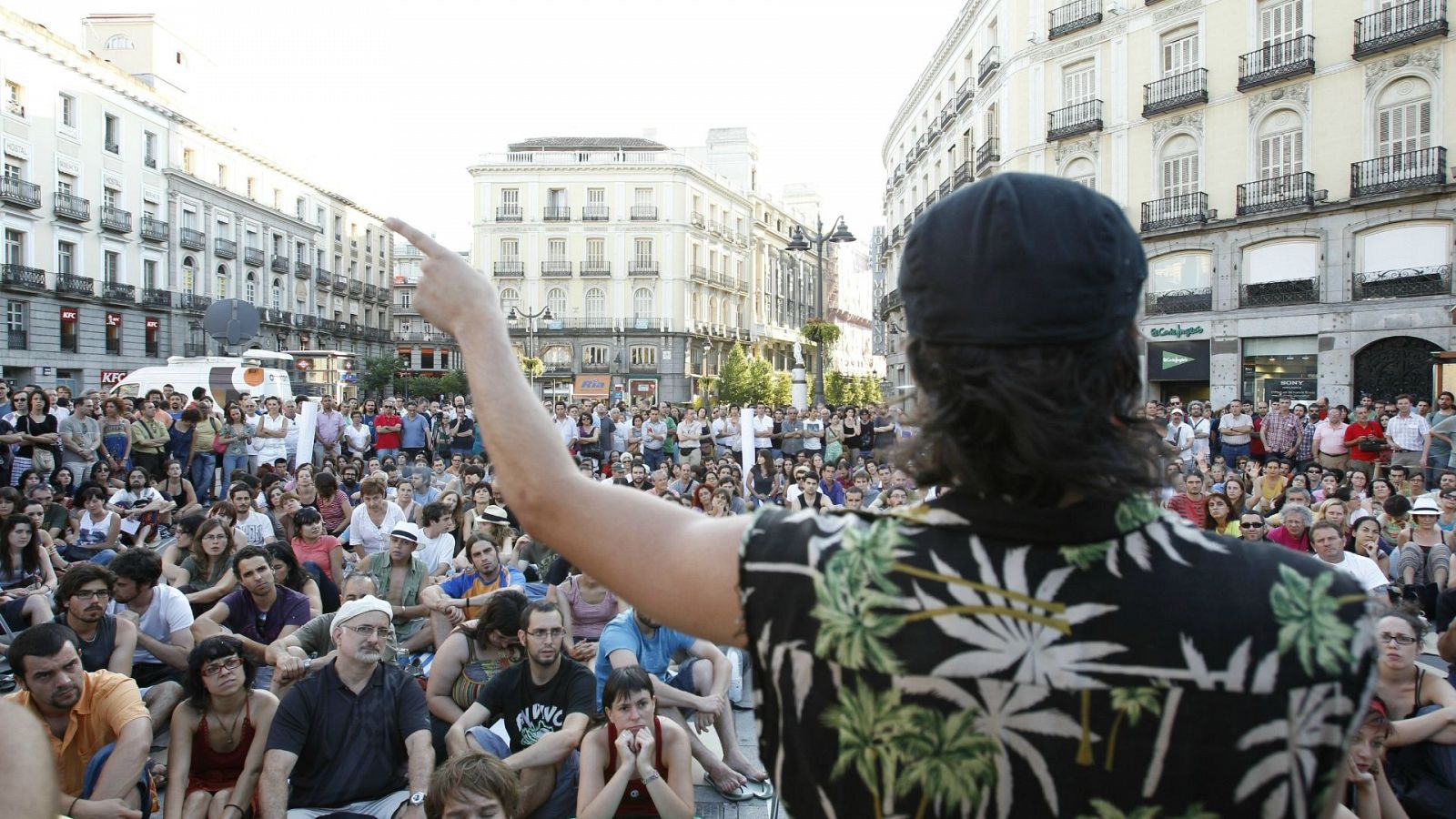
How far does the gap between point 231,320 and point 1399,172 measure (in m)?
27.8

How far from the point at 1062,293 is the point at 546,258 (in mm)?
61423

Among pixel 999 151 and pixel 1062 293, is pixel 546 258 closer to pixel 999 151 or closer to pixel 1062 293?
pixel 999 151

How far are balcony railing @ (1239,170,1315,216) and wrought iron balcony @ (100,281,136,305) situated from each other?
40.5m

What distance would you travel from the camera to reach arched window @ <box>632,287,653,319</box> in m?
60.7

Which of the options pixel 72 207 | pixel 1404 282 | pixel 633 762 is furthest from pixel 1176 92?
pixel 72 207

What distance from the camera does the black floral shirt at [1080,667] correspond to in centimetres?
89

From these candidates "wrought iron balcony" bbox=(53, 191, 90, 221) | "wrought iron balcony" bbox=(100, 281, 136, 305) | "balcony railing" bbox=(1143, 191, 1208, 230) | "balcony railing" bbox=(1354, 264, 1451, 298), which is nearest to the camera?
"balcony railing" bbox=(1354, 264, 1451, 298)

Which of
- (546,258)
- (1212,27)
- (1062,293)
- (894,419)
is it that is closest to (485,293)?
(894,419)

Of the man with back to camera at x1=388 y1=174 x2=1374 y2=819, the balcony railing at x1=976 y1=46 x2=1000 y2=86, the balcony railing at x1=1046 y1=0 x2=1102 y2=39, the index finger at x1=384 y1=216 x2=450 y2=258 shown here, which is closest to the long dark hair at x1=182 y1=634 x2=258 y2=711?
the index finger at x1=384 y1=216 x2=450 y2=258

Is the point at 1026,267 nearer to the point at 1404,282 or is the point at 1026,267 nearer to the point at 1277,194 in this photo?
the point at 1404,282

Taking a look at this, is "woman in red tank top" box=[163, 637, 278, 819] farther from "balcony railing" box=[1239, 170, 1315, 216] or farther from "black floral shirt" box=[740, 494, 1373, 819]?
"balcony railing" box=[1239, 170, 1315, 216]

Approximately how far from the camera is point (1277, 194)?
23766 millimetres

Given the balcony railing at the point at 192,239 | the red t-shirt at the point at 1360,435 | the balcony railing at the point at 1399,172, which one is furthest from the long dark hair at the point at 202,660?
the balcony railing at the point at 192,239

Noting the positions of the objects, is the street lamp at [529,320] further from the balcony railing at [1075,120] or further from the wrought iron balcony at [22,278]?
the balcony railing at [1075,120]
